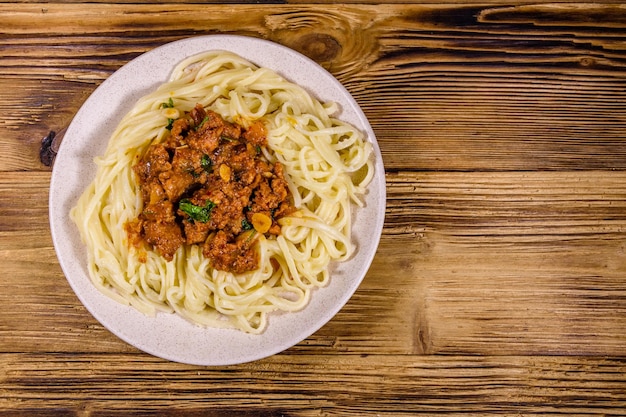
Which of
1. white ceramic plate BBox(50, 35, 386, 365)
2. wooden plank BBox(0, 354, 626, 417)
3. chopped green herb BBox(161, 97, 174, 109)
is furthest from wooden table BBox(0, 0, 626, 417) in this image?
chopped green herb BBox(161, 97, 174, 109)

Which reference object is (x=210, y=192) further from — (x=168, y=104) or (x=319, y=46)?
(x=319, y=46)

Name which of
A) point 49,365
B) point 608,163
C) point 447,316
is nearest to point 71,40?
point 49,365

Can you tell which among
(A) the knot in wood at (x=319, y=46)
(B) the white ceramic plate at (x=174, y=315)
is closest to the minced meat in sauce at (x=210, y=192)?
(B) the white ceramic plate at (x=174, y=315)

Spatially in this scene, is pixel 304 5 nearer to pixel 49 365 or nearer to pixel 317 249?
pixel 317 249

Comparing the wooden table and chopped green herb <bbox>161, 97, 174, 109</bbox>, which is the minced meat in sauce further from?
the wooden table

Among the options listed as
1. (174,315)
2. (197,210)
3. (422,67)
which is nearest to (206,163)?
(197,210)

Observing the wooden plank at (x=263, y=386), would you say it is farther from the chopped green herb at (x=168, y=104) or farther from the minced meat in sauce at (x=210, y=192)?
the chopped green herb at (x=168, y=104)

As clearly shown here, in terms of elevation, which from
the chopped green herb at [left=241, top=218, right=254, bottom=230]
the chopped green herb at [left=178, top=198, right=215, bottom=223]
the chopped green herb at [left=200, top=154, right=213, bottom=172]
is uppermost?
the chopped green herb at [left=200, top=154, right=213, bottom=172]
